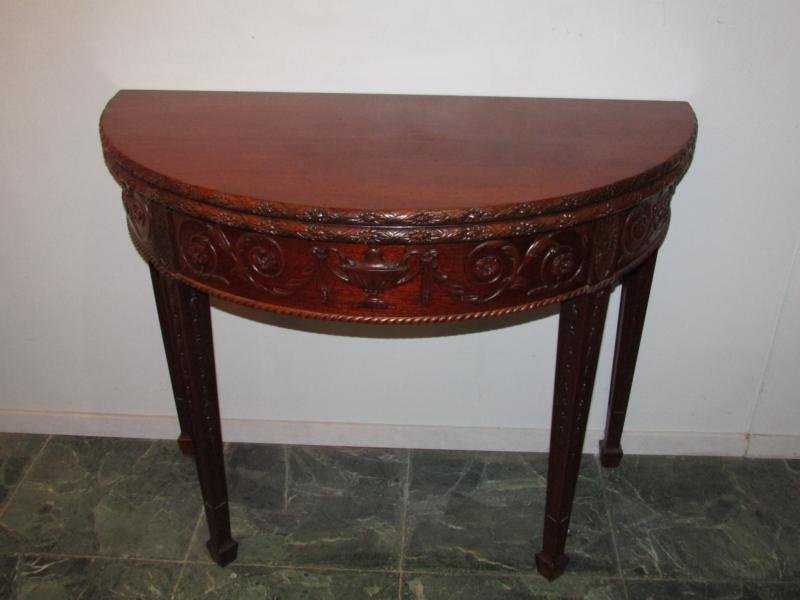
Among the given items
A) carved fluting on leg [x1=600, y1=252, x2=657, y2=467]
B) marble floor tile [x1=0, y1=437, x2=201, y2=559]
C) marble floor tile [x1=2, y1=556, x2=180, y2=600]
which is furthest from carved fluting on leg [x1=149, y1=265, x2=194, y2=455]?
carved fluting on leg [x1=600, y1=252, x2=657, y2=467]

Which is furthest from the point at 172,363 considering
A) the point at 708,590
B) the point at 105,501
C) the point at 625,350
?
the point at 708,590

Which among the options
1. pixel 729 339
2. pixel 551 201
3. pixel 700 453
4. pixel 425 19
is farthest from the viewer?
pixel 700 453

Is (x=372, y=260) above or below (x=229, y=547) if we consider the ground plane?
above

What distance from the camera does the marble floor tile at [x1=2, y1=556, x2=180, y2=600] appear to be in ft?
5.37

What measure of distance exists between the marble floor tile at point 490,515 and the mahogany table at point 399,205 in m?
0.37

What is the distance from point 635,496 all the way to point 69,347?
1.37 meters

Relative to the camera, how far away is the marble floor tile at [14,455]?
6.29ft

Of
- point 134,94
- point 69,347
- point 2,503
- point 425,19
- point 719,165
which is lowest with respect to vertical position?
point 2,503

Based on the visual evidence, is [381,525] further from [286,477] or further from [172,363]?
[172,363]

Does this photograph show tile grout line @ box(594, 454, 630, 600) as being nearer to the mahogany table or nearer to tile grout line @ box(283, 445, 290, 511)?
the mahogany table

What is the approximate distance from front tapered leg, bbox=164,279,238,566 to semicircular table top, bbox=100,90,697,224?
0.25 meters

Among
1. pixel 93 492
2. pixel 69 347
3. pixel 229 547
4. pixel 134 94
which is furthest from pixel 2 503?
pixel 134 94

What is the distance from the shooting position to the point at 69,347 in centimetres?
193

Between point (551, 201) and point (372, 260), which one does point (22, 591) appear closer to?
point (372, 260)
